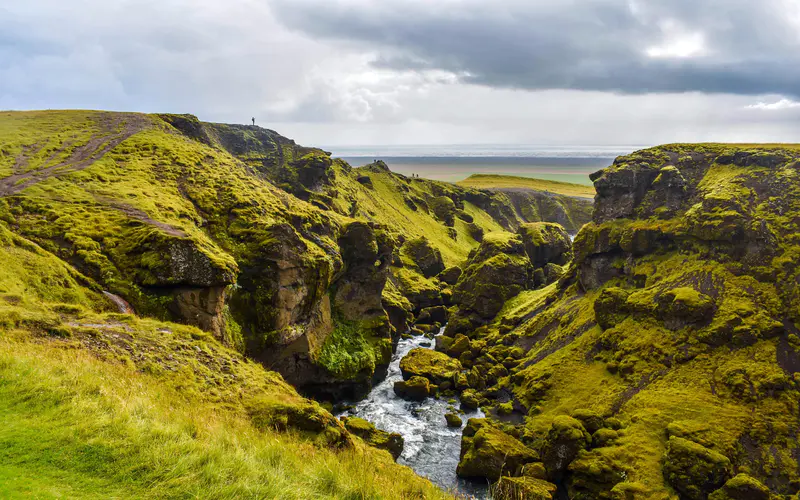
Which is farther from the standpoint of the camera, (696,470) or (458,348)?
(458,348)

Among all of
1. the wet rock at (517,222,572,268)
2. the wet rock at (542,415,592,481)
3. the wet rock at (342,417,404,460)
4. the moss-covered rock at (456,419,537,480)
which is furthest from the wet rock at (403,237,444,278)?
the wet rock at (542,415,592,481)

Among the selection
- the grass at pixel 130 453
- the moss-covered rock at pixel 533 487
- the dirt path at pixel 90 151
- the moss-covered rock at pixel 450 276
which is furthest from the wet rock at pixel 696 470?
the moss-covered rock at pixel 450 276

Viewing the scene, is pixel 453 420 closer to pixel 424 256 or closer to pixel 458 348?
pixel 458 348

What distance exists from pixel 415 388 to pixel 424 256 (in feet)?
163

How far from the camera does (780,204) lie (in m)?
47.7

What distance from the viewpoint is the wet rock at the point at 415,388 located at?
50.4 meters

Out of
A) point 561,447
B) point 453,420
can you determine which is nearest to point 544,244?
point 453,420

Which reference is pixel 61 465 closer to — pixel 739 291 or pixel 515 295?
pixel 739 291

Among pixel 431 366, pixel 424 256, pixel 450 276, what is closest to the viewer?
pixel 431 366

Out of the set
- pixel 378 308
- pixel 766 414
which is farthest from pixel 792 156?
pixel 378 308

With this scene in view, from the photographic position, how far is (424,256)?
321 feet

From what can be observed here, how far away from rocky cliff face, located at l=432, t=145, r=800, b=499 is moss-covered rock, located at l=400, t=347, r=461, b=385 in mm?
2661

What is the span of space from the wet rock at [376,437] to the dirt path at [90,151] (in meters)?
33.6

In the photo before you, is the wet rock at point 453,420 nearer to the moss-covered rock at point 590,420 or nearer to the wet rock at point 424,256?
the moss-covered rock at point 590,420
